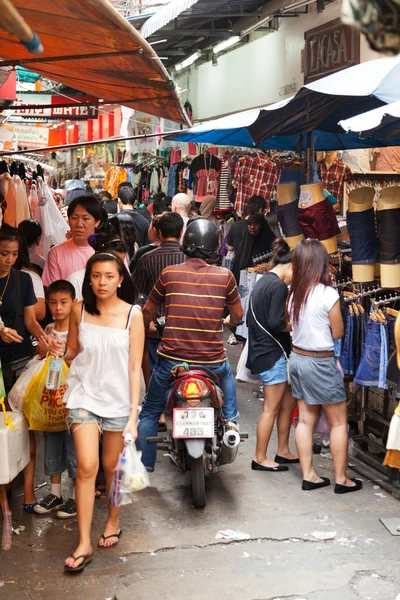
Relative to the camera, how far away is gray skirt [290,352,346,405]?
22.4ft

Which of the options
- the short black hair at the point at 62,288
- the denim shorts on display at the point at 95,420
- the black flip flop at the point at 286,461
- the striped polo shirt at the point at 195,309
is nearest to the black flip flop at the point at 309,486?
the black flip flop at the point at 286,461

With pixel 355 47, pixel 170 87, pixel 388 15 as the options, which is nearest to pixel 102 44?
pixel 170 87

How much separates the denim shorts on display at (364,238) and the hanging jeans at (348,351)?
0.51 m

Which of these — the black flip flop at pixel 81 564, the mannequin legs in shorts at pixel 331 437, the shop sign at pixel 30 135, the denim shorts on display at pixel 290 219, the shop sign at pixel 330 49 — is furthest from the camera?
the shop sign at pixel 30 135

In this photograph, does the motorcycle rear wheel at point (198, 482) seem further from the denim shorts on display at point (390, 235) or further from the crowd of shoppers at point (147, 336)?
the denim shorts on display at point (390, 235)

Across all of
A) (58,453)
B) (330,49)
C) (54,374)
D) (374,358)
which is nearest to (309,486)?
(374,358)

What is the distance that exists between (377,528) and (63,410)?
2384mm

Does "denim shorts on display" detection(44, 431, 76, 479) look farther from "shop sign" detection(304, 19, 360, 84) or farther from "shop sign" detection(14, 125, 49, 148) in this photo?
"shop sign" detection(14, 125, 49, 148)

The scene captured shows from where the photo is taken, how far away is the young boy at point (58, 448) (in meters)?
6.31

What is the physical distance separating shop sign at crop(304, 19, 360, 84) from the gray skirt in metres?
5.58

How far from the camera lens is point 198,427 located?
631 centimetres

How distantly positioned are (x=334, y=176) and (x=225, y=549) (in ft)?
23.4

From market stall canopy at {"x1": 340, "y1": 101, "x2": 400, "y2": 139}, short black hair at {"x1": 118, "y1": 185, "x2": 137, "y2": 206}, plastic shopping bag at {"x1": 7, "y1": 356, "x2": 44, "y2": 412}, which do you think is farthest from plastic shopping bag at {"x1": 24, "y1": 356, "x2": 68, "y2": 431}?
short black hair at {"x1": 118, "y1": 185, "x2": 137, "y2": 206}

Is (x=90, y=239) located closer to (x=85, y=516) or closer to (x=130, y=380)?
(x=130, y=380)
